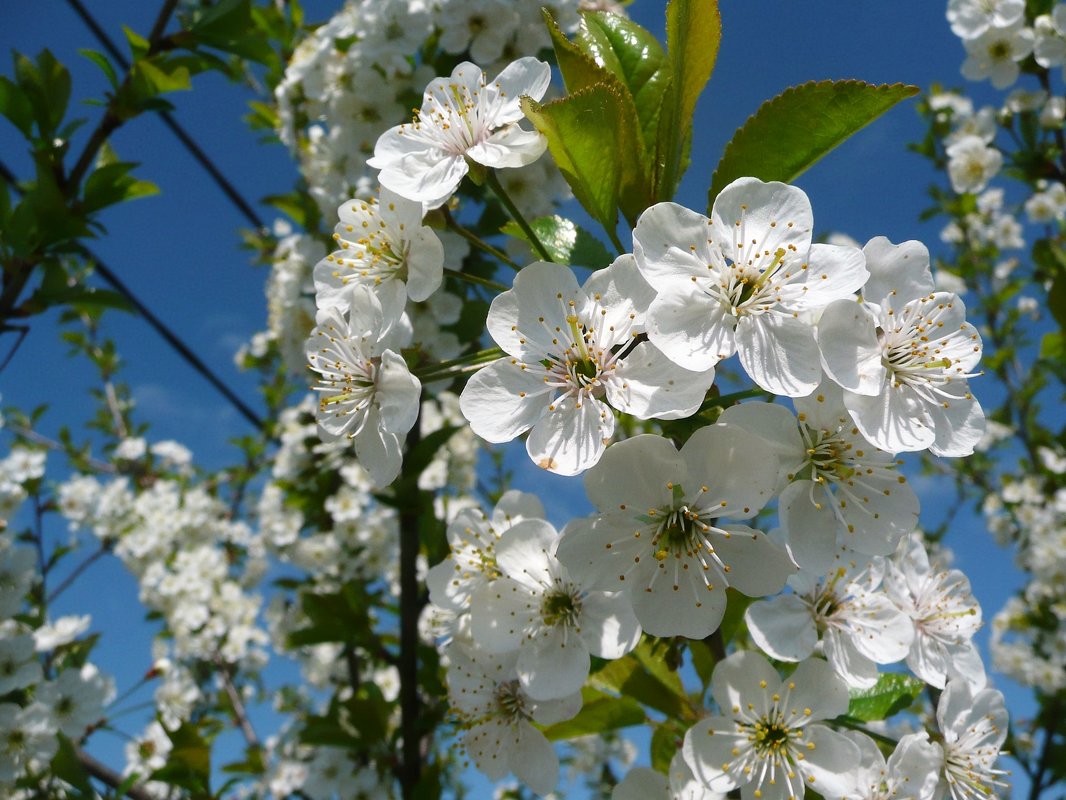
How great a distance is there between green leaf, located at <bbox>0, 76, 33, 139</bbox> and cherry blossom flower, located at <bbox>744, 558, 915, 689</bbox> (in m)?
2.24

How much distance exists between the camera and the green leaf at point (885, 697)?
124 centimetres

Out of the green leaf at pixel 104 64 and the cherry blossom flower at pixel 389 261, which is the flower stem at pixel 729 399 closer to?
the cherry blossom flower at pixel 389 261

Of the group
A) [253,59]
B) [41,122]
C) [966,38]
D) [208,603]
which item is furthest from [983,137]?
[208,603]

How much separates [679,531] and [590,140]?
57 centimetres

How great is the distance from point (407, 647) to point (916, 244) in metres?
1.76

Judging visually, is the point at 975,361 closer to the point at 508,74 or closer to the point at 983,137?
the point at 508,74

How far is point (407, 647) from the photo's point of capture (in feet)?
7.25

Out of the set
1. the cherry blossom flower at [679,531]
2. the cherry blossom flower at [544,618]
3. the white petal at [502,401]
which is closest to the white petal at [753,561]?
the cherry blossom flower at [679,531]

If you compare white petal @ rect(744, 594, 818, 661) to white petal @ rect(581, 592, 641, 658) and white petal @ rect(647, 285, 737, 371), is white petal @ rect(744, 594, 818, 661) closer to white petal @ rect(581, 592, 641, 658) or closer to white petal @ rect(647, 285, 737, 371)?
white petal @ rect(581, 592, 641, 658)

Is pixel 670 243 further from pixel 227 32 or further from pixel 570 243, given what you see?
pixel 227 32

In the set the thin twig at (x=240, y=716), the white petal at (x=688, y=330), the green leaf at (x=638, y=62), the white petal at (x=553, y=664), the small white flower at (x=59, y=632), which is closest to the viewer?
the white petal at (x=688, y=330)

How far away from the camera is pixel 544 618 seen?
1201mm

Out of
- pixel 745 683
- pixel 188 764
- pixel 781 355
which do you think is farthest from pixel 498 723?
pixel 188 764

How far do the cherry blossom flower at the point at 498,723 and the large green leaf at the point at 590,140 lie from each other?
78cm
